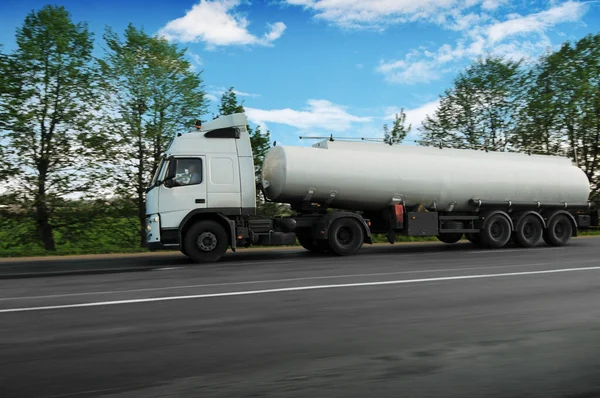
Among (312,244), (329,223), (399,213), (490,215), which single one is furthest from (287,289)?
(490,215)

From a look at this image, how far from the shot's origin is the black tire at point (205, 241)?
13070mm

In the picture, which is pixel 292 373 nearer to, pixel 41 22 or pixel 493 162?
pixel 493 162

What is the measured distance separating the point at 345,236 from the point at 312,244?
1.37 meters

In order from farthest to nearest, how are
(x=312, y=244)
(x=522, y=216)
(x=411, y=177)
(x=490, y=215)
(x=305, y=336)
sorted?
(x=522, y=216), (x=490, y=215), (x=312, y=244), (x=411, y=177), (x=305, y=336)

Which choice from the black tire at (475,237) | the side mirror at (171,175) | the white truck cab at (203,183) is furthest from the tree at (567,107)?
the side mirror at (171,175)

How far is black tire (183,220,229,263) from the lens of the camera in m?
13.1

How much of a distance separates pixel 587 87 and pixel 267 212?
22829mm

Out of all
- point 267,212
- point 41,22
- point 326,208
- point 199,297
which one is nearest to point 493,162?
point 326,208

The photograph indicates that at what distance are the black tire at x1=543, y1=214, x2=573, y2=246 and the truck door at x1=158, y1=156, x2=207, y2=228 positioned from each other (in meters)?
10.9

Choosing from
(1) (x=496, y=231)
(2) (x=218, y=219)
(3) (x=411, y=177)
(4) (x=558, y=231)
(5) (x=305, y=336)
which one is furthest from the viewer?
(4) (x=558, y=231)

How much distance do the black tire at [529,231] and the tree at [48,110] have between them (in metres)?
15.0

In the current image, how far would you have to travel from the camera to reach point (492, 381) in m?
3.98

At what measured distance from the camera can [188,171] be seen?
13.2 metres

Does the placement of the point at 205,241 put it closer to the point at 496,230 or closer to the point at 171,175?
the point at 171,175
